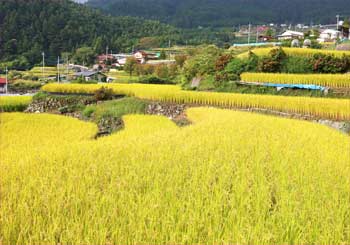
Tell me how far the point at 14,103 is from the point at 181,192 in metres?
18.4

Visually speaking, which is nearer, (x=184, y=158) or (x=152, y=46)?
(x=184, y=158)

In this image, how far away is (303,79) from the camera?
1772 centimetres

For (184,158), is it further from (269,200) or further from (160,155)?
(269,200)

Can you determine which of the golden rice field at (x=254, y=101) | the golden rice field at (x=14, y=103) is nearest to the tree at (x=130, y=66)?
the golden rice field at (x=254, y=101)

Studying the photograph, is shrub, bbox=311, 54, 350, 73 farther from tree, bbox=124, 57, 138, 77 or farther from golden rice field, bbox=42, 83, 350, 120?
tree, bbox=124, 57, 138, 77

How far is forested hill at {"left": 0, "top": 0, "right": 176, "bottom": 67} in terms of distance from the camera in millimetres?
42781

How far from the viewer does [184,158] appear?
6238 millimetres

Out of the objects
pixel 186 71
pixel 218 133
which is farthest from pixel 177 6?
pixel 218 133

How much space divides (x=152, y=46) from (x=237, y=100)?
60.9 metres

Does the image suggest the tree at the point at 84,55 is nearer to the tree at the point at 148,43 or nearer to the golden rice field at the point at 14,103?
the tree at the point at 148,43

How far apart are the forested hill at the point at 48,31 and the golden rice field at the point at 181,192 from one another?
37.0m

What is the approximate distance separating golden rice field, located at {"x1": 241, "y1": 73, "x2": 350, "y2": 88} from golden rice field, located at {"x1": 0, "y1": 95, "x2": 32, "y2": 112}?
10948 mm

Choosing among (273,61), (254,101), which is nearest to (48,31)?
(273,61)

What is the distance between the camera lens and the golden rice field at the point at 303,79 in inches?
655
